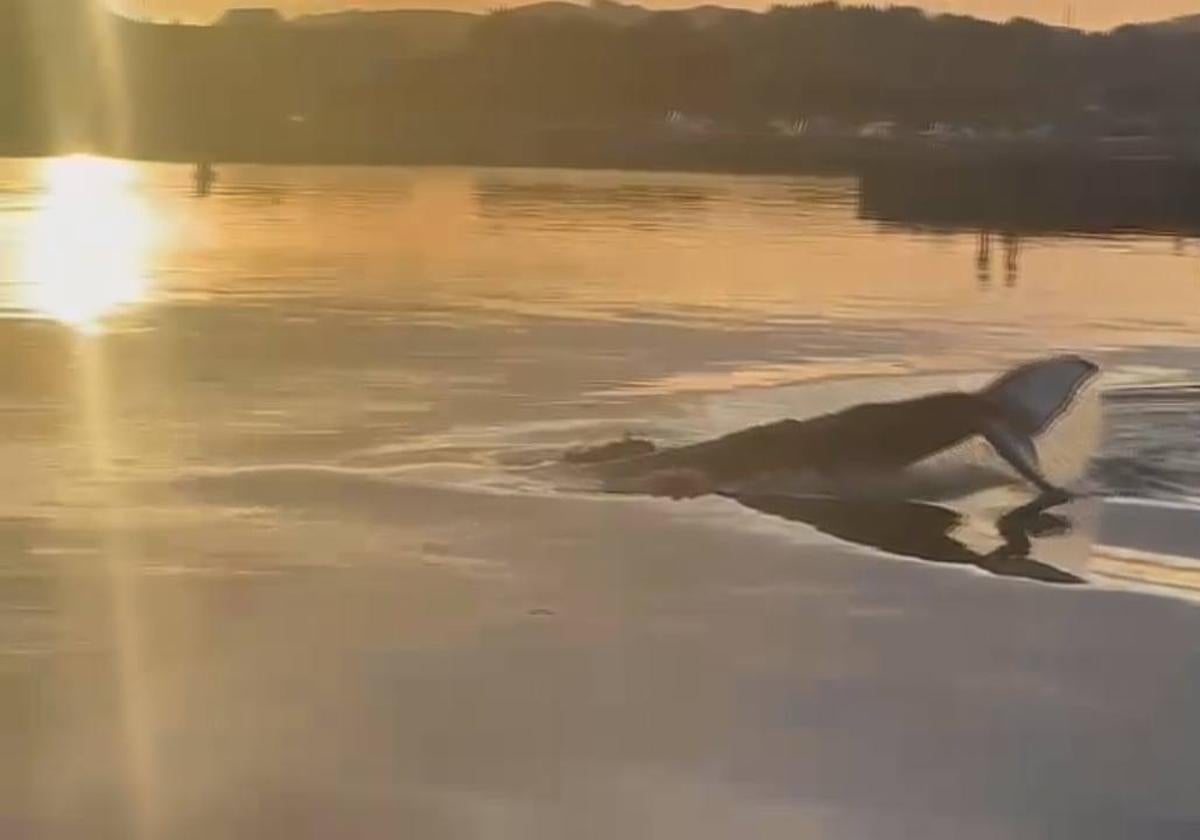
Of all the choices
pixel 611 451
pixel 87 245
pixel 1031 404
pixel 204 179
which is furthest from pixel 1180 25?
pixel 87 245

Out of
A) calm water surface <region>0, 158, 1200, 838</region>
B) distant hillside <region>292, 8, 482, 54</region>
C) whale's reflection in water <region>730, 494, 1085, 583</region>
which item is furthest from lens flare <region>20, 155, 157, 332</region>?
whale's reflection in water <region>730, 494, 1085, 583</region>

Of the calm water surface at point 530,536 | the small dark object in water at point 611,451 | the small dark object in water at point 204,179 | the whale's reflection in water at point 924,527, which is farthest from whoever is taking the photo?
the small dark object in water at point 204,179

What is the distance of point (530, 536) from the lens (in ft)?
3.57

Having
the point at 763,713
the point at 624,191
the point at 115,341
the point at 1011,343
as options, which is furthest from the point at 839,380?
the point at 115,341

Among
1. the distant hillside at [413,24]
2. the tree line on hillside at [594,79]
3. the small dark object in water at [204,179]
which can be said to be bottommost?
the small dark object in water at [204,179]

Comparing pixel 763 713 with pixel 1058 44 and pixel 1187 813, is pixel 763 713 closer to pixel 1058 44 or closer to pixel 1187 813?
pixel 1187 813

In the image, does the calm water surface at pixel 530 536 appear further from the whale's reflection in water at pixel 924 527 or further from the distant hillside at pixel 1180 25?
the distant hillside at pixel 1180 25

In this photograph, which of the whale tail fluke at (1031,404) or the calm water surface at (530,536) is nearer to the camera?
the calm water surface at (530,536)

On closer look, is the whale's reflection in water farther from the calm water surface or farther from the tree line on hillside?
the tree line on hillside

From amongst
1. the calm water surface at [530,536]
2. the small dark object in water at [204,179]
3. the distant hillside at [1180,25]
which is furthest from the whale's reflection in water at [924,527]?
the small dark object in water at [204,179]

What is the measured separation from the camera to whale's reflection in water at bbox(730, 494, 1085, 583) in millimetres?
1075

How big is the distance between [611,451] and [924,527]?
258 millimetres

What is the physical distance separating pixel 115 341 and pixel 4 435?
12cm

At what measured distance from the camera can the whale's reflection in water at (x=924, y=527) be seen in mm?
1075
